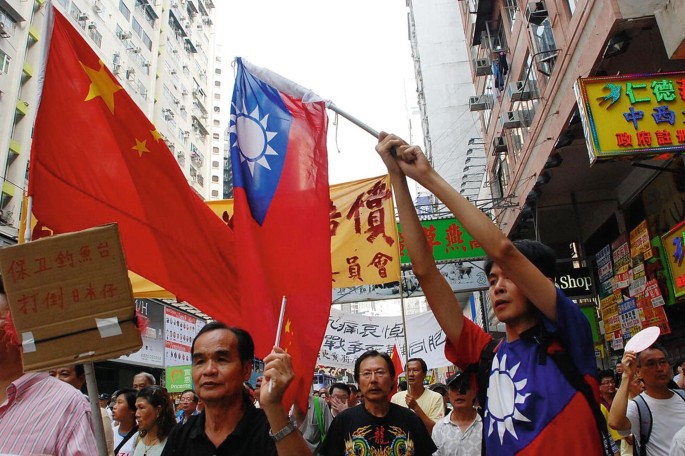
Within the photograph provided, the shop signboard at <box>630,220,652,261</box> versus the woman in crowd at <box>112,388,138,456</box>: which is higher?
the shop signboard at <box>630,220,652,261</box>

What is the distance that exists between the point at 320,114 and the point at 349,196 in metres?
2.76

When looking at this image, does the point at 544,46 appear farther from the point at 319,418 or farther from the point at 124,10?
the point at 124,10

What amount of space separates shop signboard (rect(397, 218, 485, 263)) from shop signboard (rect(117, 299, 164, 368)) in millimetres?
13406

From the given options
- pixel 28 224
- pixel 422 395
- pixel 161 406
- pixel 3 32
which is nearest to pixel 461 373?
pixel 28 224

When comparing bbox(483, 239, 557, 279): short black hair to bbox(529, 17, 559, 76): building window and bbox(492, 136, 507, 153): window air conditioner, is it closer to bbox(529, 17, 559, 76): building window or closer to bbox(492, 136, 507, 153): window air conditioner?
bbox(529, 17, 559, 76): building window

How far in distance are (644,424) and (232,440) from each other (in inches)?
118

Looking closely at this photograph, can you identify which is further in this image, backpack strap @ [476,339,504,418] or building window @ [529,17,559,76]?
building window @ [529,17,559,76]

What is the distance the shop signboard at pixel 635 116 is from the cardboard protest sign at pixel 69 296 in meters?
5.25

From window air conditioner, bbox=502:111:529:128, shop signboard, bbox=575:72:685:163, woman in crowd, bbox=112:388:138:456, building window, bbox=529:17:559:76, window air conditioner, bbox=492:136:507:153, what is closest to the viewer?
woman in crowd, bbox=112:388:138:456

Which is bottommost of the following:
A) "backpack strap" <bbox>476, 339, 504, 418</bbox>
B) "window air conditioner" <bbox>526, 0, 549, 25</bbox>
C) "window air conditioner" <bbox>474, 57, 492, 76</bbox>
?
"backpack strap" <bbox>476, 339, 504, 418</bbox>

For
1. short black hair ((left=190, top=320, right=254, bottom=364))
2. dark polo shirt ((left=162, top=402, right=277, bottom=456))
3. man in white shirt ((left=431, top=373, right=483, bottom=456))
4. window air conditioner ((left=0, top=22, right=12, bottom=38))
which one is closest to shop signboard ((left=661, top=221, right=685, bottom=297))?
man in white shirt ((left=431, top=373, right=483, bottom=456))

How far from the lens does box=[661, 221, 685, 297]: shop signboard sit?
746cm

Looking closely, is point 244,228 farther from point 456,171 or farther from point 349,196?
point 456,171

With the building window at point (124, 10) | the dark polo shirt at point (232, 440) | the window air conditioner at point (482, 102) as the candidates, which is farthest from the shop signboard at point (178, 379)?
the building window at point (124, 10)
